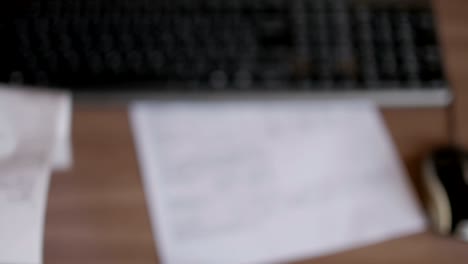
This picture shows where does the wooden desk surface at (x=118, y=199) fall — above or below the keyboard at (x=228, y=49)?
below

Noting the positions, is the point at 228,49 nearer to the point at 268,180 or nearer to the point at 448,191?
the point at 268,180

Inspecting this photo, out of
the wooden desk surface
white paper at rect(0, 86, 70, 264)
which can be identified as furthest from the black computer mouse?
white paper at rect(0, 86, 70, 264)

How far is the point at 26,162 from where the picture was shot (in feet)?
1.83

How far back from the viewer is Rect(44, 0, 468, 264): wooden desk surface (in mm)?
562

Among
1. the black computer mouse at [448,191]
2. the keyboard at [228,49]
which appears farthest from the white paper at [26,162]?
the black computer mouse at [448,191]

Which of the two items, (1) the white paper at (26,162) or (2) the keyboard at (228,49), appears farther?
(2) the keyboard at (228,49)

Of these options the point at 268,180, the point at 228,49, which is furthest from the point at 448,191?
the point at 228,49

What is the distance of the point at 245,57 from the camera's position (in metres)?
0.65

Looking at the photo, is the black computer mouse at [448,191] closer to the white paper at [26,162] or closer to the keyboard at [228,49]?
the keyboard at [228,49]

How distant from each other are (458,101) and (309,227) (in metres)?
0.25

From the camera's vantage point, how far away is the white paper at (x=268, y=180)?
56cm

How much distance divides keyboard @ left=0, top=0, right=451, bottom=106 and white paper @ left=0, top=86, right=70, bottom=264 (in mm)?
25

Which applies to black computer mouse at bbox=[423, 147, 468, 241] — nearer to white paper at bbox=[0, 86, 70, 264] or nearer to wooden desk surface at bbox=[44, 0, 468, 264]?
wooden desk surface at bbox=[44, 0, 468, 264]

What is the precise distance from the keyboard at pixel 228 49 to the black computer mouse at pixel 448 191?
8cm
